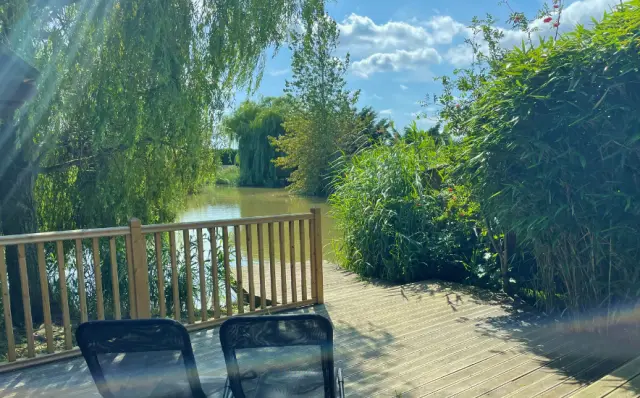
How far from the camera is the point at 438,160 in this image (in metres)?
6.11

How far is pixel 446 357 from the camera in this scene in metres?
3.05

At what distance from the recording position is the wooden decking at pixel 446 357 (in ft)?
8.52

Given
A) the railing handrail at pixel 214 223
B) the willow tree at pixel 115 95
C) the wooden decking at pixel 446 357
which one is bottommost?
the wooden decking at pixel 446 357

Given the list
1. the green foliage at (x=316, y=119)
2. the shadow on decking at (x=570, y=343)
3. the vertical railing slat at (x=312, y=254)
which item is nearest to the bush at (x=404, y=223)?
the shadow on decking at (x=570, y=343)

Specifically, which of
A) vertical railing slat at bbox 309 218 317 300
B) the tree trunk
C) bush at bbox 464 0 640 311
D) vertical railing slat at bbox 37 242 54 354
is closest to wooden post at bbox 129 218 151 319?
vertical railing slat at bbox 37 242 54 354

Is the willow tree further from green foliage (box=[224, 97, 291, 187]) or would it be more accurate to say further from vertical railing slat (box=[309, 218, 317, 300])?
green foliage (box=[224, 97, 291, 187])

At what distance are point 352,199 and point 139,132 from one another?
3075 mm

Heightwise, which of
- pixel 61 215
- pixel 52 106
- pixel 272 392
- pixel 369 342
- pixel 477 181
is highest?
pixel 52 106

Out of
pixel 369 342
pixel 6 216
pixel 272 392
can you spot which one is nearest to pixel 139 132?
pixel 6 216

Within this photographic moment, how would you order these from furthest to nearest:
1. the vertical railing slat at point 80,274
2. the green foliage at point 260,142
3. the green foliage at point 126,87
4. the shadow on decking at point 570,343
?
the green foliage at point 260,142
the green foliage at point 126,87
the vertical railing slat at point 80,274
the shadow on decking at point 570,343

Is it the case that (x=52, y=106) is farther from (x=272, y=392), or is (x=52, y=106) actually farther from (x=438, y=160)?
(x=438, y=160)

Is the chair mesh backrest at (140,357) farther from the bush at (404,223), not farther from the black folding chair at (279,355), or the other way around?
the bush at (404,223)

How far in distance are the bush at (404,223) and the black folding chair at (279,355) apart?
3.44 meters

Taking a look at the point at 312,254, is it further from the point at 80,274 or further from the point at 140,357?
the point at 140,357
